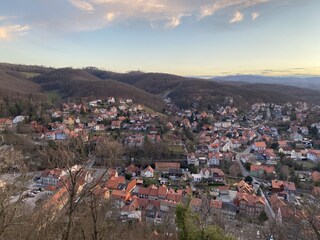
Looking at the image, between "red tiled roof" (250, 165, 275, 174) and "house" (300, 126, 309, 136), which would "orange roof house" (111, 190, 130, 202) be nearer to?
"red tiled roof" (250, 165, 275, 174)

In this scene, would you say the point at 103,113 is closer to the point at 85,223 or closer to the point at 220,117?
the point at 220,117

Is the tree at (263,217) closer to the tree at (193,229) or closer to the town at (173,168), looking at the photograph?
the town at (173,168)

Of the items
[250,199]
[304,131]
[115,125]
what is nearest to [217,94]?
[304,131]

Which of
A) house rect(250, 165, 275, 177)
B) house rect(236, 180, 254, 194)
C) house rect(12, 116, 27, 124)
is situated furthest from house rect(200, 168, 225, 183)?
house rect(12, 116, 27, 124)

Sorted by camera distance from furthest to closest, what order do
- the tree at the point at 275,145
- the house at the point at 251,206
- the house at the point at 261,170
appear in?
the tree at the point at 275,145, the house at the point at 261,170, the house at the point at 251,206

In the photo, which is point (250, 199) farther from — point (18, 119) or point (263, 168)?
point (18, 119)

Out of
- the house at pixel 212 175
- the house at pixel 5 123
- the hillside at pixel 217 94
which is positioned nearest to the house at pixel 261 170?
the house at pixel 212 175
